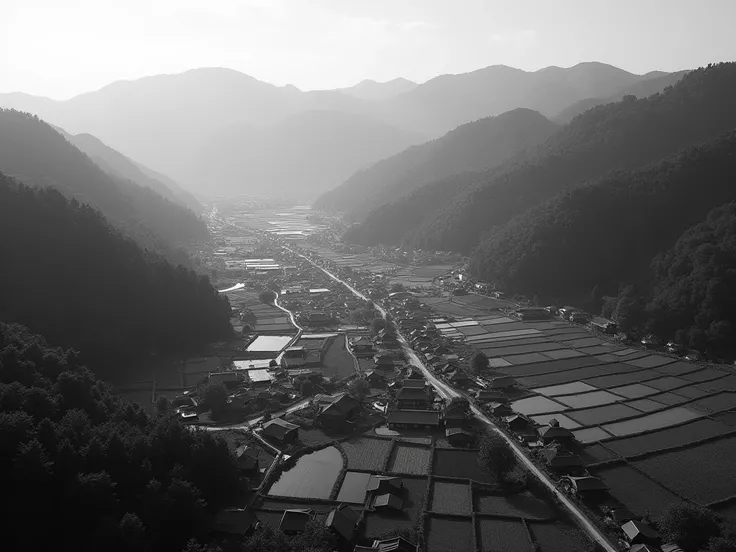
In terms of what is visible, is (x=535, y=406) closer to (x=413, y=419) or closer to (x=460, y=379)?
(x=460, y=379)

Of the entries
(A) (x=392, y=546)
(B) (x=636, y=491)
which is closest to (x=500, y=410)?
(B) (x=636, y=491)

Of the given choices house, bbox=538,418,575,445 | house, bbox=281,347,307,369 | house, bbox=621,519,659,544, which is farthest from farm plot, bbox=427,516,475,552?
house, bbox=281,347,307,369

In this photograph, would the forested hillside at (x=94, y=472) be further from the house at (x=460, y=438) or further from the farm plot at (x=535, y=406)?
the farm plot at (x=535, y=406)

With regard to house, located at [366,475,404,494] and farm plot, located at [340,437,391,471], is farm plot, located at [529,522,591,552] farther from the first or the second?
farm plot, located at [340,437,391,471]

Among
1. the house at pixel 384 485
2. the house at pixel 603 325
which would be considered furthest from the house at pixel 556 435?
the house at pixel 603 325

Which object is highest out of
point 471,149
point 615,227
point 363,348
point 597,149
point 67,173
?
point 471,149

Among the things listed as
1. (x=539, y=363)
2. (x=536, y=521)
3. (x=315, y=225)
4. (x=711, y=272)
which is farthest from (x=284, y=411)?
(x=315, y=225)

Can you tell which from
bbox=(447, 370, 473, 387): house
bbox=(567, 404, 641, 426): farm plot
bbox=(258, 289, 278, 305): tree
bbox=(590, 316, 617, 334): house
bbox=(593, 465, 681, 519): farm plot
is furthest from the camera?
bbox=(258, 289, 278, 305): tree
